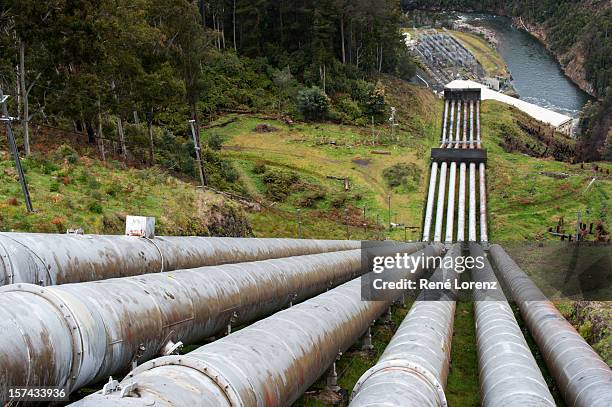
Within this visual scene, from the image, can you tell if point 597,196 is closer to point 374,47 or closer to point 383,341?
point 383,341

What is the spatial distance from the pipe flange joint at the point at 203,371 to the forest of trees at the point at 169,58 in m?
27.0

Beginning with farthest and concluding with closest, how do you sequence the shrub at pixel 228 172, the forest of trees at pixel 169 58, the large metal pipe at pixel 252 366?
1. the shrub at pixel 228 172
2. the forest of trees at pixel 169 58
3. the large metal pipe at pixel 252 366

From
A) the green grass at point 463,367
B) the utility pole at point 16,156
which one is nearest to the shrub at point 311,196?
the green grass at point 463,367

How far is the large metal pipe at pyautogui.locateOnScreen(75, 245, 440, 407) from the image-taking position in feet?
28.0

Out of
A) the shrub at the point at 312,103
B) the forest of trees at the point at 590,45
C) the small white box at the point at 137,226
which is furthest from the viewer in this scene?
the forest of trees at the point at 590,45

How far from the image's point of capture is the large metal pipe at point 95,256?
44.0ft

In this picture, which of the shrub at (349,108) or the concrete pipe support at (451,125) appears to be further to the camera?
the shrub at (349,108)

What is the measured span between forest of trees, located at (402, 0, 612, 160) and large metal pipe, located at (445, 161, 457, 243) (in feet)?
91.3

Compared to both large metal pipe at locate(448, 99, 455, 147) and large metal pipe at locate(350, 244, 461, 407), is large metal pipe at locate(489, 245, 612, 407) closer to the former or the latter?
large metal pipe at locate(350, 244, 461, 407)

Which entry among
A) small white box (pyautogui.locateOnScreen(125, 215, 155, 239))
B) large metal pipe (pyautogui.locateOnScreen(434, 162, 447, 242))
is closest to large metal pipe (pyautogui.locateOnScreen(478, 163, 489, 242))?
large metal pipe (pyautogui.locateOnScreen(434, 162, 447, 242))

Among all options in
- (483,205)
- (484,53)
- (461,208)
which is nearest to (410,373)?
(461,208)

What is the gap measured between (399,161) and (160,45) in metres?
34.1

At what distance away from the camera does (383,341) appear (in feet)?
83.5

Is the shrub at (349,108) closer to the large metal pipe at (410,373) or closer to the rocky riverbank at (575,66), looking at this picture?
the large metal pipe at (410,373)
